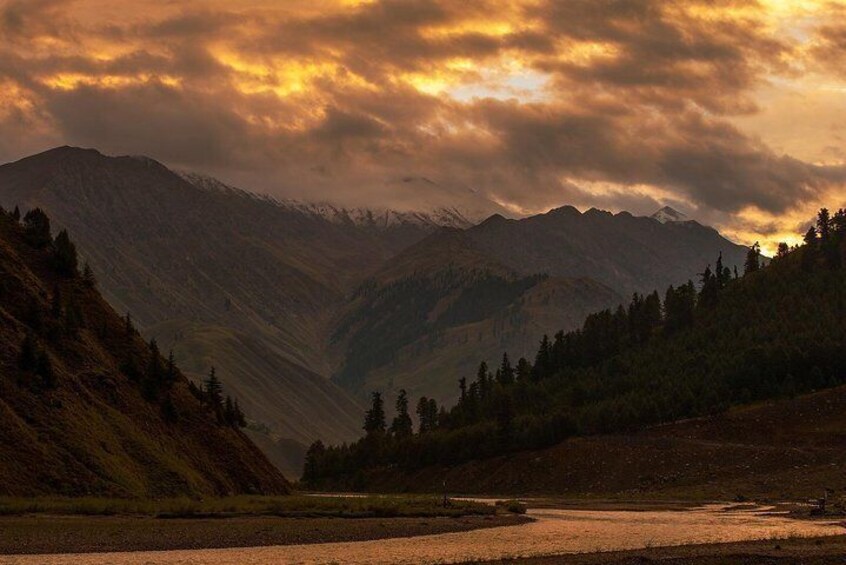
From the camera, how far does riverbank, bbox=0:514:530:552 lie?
94.8 m

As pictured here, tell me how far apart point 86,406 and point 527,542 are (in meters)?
55.7

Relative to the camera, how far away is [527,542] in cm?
10744

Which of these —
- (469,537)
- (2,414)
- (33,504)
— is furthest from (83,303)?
(469,537)

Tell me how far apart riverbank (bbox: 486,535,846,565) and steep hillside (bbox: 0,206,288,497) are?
178 ft

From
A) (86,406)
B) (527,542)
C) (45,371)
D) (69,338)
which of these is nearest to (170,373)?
(69,338)

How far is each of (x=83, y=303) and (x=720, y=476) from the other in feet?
337

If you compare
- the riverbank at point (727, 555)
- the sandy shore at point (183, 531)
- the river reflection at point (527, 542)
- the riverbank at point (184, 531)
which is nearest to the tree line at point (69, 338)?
the riverbank at point (184, 531)

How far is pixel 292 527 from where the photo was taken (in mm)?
116938

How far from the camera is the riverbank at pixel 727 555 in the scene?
282 ft

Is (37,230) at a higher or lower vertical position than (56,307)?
higher

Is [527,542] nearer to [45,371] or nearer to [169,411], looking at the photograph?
[45,371]

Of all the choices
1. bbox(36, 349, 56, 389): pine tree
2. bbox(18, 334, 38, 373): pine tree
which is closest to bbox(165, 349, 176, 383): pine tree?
bbox(36, 349, 56, 389): pine tree

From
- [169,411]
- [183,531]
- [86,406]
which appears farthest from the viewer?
[169,411]

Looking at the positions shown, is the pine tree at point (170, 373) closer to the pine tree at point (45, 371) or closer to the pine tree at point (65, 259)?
the pine tree at point (65, 259)
